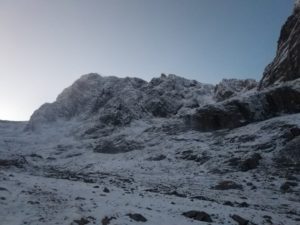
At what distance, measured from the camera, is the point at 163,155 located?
163 ft

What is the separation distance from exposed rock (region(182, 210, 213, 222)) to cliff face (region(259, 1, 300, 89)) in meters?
46.6

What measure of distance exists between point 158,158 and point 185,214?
28.1 m

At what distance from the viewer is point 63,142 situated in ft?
248

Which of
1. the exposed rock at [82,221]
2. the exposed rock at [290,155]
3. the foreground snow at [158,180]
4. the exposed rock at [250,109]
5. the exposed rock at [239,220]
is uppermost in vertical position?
the exposed rock at [250,109]

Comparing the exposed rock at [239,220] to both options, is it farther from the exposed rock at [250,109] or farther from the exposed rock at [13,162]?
the exposed rock at [250,109]

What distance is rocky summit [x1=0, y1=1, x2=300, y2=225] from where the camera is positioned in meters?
21.1

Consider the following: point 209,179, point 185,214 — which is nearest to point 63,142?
point 209,179

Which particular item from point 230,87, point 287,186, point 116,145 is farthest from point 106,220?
Answer: point 230,87

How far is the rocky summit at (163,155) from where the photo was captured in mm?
21062

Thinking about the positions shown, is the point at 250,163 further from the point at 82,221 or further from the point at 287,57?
the point at 287,57

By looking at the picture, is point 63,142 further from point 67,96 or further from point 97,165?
point 67,96

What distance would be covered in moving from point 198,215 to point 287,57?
5126 cm

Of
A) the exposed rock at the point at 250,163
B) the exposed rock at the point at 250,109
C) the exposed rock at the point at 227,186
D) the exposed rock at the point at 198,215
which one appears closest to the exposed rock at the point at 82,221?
the exposed rock at the point at 198,215

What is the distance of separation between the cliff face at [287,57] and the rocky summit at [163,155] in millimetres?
244
